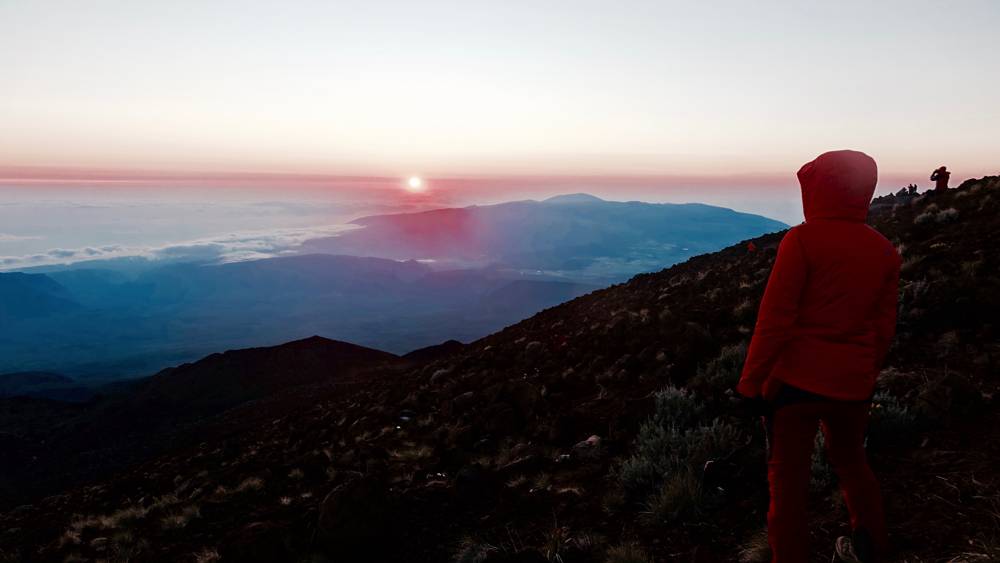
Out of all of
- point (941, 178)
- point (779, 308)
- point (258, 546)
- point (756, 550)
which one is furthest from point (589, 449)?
point (941, 178)

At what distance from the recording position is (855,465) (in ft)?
10.2

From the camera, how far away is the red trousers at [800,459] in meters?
2.96

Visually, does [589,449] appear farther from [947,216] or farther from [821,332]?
[947,216]

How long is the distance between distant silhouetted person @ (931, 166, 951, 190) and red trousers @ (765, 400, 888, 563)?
18.2 metres

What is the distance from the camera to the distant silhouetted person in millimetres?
16344

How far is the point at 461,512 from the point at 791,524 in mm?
3507

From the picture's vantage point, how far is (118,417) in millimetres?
41688

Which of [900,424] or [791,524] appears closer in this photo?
[791,524]

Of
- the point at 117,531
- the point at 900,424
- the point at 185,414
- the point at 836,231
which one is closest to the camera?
the point at 836,231

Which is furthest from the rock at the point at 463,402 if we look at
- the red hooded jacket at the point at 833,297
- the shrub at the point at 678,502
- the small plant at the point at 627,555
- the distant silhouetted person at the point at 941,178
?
the distant silhouetted person at the point at 941,178

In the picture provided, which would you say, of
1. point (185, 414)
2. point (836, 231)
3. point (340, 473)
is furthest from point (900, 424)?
point (185, 414)

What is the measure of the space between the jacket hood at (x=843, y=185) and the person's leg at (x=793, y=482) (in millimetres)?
1119

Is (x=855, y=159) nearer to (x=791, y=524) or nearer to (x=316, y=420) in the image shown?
(x=791, y=524)

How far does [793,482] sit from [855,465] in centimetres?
46
